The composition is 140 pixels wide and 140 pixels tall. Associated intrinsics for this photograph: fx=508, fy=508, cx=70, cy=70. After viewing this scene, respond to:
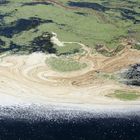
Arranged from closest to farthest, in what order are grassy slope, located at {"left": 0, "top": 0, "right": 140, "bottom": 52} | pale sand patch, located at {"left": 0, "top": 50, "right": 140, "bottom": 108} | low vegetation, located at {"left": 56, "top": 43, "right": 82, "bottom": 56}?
pale sand patch, located at {"left": 0, "top": 50, "right": 140, "bottom": 108} < low vegetation, located at {"left": 56, "top": 43, "right": 82, "bottom": 56} < grassy slope, located at {"left": 0, "top": 0, "right": 140, "bottom": 52}

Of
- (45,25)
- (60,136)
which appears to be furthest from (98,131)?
(45,25)

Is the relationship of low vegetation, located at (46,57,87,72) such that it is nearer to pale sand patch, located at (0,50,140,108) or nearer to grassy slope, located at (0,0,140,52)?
pale sand patch, located at (0,50,140,108)

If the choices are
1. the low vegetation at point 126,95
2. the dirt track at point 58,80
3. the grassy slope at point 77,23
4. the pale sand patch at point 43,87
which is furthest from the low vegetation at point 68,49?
the low vegetation at point 126,95

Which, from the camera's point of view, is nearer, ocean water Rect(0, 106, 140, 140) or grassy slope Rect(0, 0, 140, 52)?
ocean water Rect(0, 106, 140, 140)

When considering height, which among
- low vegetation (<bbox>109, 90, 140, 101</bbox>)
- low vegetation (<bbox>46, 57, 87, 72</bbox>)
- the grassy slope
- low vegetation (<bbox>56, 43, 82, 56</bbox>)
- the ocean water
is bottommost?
the ocean water

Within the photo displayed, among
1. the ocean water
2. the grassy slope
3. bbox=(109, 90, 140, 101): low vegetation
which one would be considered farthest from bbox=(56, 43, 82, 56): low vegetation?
the ocean water

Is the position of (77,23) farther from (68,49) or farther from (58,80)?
(58,80)

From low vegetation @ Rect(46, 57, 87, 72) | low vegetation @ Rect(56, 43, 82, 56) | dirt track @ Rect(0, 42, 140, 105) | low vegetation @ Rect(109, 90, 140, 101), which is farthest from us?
low vegetation @ Rect(56, 43, 82, 56)

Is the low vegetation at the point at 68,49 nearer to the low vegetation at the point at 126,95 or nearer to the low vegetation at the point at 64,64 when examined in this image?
the low vegetation at the point at 64,64

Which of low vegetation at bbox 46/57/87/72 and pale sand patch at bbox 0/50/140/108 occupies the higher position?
low vegetation at bbox 46/57/87/72
